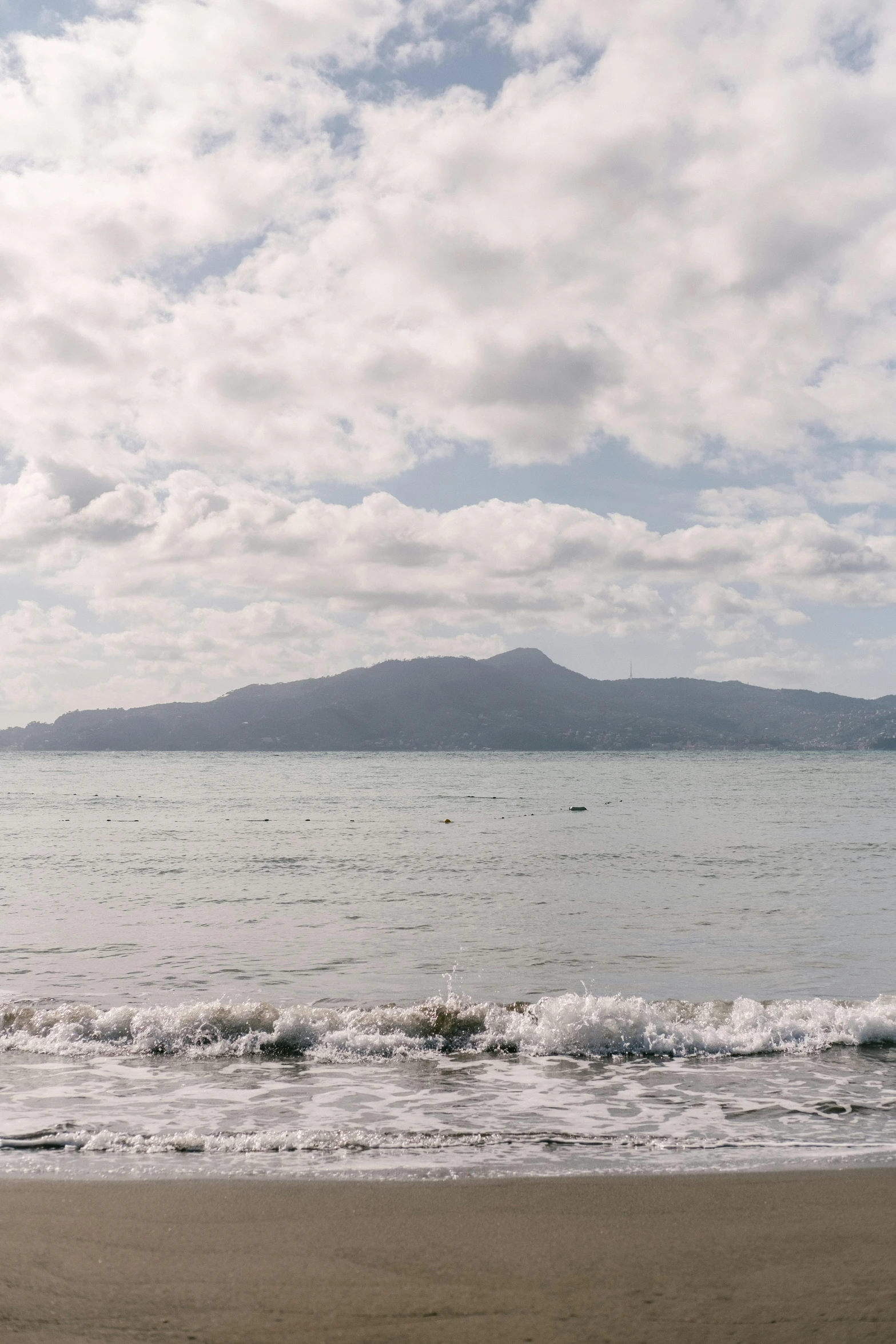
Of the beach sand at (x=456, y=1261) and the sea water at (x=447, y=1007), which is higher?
the beach sand at (x=456, y=1261)

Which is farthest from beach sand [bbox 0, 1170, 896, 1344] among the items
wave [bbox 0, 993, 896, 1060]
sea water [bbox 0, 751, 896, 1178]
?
wave [bbox 0, 993, 896, 1060]

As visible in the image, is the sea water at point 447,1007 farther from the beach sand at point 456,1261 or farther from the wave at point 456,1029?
the beach sand at point 456,1261

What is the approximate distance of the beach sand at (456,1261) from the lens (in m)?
4.69

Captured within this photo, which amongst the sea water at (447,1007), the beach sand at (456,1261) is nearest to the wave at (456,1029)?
the sea water at (447,1007)

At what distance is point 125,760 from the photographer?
18275cm

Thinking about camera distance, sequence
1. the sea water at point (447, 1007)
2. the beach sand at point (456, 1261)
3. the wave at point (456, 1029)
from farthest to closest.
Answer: the wave at point (456, 1029)
the sea water at point (447, 1007)
the beach sand at point (456, 1261)

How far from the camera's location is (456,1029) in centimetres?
1195

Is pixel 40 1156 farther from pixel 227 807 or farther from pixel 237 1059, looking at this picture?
pixel 227 807

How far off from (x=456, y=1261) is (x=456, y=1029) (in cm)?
656

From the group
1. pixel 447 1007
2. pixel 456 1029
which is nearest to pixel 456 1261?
pixel 456 1029

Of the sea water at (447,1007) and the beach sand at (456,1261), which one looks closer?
the beach sand at (456,1261)

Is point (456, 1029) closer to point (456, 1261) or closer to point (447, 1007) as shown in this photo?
point (447, 1007)

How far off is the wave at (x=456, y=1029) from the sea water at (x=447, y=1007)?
4 centimetres

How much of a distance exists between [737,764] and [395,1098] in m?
151
